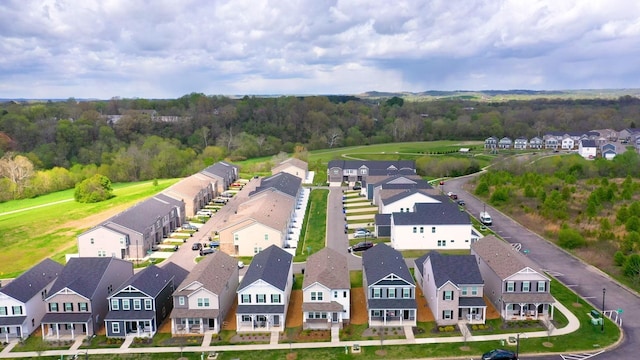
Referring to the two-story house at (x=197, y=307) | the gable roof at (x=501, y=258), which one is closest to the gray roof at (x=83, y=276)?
the two-story house at (x=197, y=307)

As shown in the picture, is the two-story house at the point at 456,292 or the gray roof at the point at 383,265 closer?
the two-story house at the point at 456,292

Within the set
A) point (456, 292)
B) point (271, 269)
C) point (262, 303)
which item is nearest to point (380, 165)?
point (271, 269)

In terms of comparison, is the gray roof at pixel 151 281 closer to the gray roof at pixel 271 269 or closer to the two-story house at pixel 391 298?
the gray roof at pixel 271 269

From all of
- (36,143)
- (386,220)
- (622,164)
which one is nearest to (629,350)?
(386,220)

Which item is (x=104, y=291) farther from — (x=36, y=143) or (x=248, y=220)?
(x=36, y=143)

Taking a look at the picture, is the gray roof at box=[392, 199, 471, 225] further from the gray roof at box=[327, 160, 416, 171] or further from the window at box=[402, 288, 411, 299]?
the gray roof at box=[327, 160, 416, 171]
